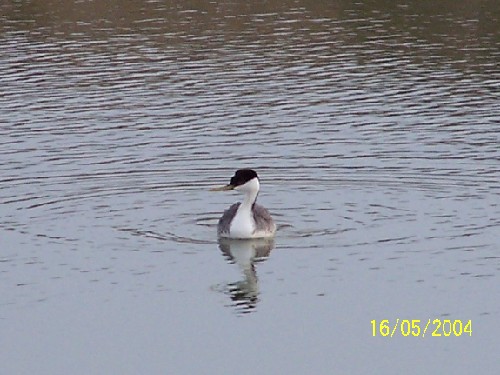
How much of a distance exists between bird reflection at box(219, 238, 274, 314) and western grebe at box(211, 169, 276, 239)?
12 cm

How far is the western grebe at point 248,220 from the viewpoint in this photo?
875 inches

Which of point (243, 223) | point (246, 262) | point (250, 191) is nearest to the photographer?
point (246, 262)

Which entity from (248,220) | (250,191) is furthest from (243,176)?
(248,220)

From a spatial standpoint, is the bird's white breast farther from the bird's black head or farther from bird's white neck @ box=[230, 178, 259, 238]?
the bird's black head

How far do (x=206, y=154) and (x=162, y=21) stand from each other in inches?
828

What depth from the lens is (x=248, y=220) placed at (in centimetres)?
2225

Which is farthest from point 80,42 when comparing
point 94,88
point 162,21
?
point 94,88

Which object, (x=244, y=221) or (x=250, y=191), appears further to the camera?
(x=250, y=191)

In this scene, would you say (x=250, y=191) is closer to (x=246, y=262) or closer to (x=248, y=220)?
(x=248, y=220)

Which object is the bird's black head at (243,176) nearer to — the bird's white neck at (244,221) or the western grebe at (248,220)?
the western grebe at (248,220)

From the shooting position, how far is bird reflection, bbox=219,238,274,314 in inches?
766

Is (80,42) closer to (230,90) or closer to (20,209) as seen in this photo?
(230,90)

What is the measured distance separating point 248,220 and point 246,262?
3.25 feet

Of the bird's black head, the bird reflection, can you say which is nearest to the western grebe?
the bird's black head
